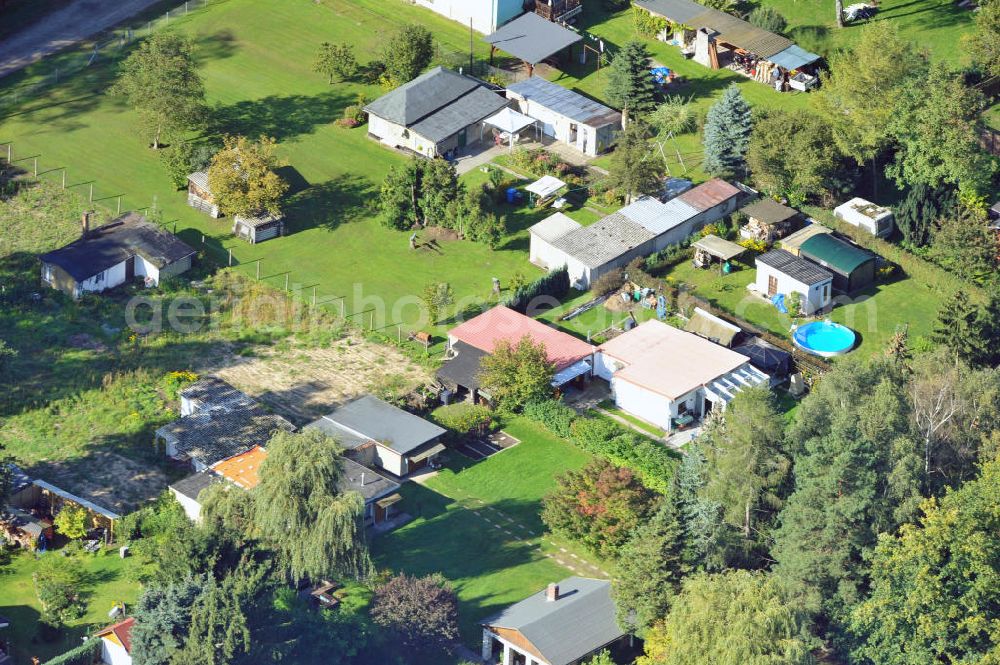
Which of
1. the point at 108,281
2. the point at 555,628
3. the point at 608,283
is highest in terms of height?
the point at 608,283

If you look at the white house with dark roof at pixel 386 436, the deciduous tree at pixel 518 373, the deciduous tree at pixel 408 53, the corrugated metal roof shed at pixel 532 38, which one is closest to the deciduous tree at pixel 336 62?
the deciduous tree at pixel 408 53

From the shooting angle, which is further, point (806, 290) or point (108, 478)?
point (806, 290)

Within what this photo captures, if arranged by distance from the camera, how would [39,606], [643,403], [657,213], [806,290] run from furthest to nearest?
[657,213] < [806,290] < [643,403] < [39,606]

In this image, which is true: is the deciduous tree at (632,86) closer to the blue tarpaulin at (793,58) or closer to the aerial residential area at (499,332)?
the aerial residential area at (499,332)

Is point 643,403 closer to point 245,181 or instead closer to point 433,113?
point 245,181

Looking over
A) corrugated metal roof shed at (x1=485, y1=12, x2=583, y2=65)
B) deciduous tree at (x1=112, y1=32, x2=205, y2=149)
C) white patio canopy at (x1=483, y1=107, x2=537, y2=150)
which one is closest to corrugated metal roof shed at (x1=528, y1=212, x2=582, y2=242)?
white patio canopy at (x1=483, y1=107, x2=537, y2=150)

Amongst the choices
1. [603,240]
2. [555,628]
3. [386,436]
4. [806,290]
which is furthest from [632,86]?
[555,628]

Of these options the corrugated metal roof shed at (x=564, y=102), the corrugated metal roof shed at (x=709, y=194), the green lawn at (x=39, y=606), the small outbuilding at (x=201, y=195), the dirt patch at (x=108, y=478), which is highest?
the corrugated metal roof shed at (x=564, y=102)
